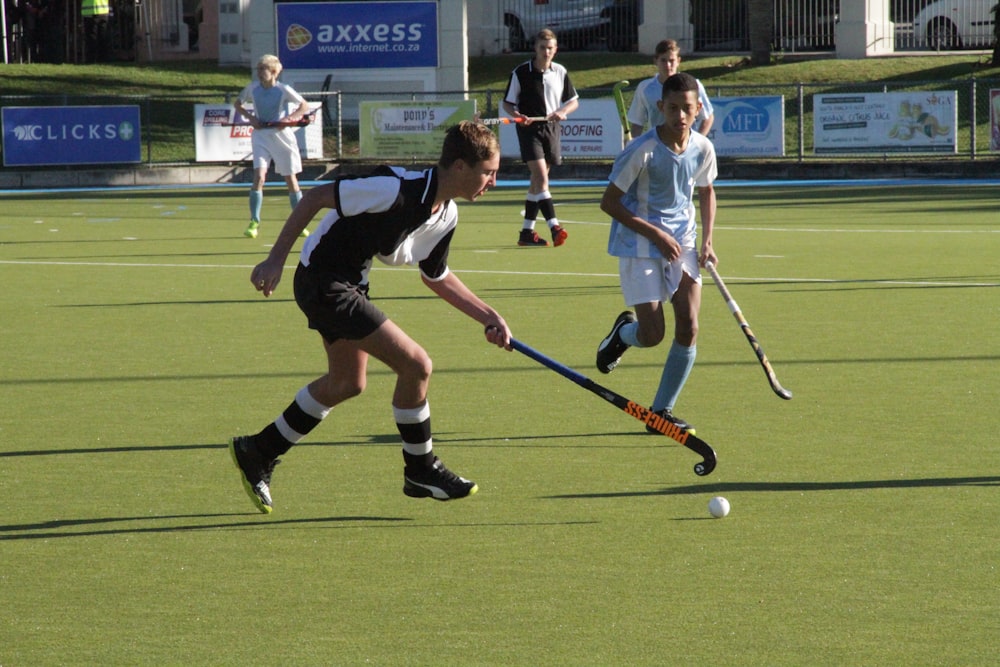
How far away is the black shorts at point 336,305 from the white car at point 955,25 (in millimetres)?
34960

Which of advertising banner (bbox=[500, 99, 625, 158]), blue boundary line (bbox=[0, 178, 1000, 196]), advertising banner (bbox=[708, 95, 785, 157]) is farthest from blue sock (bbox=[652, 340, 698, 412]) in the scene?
advertising banner (bbox=[500, 99, 625, 158])

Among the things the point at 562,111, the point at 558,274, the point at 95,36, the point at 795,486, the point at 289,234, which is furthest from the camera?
the point at 95,36

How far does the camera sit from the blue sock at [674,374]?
7246mm

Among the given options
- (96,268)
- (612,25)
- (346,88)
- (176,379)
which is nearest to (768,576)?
(176,379)

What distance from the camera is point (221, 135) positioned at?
1165 inches

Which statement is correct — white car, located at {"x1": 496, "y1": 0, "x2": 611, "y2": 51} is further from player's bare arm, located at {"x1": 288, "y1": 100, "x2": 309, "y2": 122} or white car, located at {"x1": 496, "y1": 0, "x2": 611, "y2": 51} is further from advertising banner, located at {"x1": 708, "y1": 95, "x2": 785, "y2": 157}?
player's bare arm, located at {"x1": 288, "y1": 100, "x2": 309, "y2": 122}

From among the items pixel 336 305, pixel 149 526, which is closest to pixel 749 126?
pixel 336 305

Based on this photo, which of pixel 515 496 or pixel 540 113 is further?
pixel 540 113

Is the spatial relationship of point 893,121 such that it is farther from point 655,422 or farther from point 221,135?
point 655,422

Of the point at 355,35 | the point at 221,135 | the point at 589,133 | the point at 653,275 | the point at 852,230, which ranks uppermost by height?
the point at 355,35

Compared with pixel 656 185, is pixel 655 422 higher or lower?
lower

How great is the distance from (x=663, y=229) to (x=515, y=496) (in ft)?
5.68

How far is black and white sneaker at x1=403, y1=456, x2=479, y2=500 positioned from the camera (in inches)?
235

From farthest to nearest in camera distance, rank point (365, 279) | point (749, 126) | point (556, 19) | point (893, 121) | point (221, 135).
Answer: point (556, 19) < point (221, 135) < point (749, 126) < point (893, 121) < point (365, 279)
